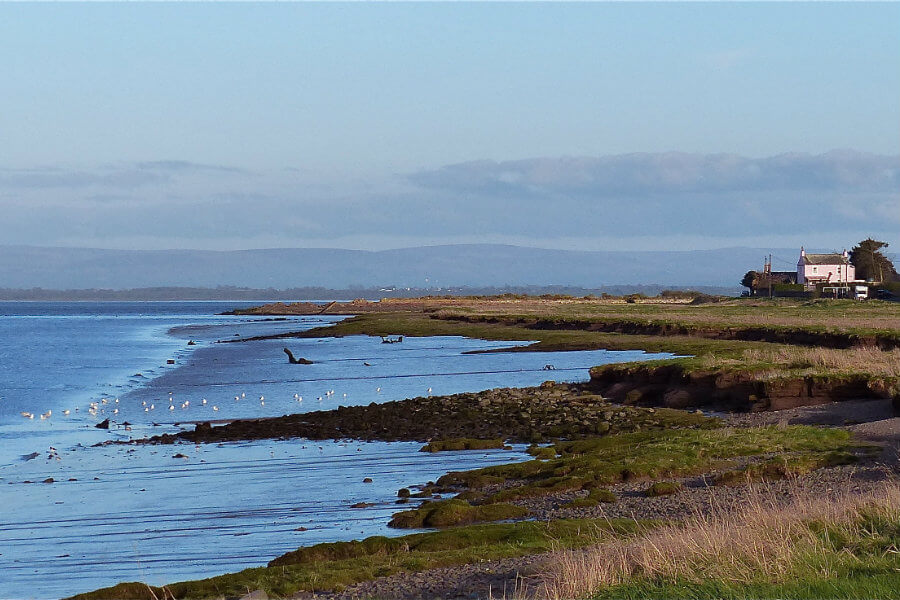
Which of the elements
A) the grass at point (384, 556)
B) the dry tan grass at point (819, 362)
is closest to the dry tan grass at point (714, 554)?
the grass at point (384, 556)

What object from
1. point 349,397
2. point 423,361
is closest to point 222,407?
point 349,397

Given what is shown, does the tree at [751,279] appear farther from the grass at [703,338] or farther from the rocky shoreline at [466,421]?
A: the rocky shoreline at [466,421]

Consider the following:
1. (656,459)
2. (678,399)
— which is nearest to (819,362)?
(678,399)

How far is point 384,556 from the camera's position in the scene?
1395 centimetres

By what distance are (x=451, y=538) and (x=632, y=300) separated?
148374 mm

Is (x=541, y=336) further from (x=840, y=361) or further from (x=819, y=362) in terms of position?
(x=840, y=361)

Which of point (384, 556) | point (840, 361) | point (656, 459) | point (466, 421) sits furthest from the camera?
point (840, 361)

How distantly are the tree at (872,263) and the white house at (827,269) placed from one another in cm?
159

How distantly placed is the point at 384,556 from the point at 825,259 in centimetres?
13010

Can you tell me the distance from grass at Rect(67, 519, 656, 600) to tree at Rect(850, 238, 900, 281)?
126 metres

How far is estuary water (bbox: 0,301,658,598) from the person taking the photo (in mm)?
15914

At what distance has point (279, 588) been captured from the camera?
12.5 meters

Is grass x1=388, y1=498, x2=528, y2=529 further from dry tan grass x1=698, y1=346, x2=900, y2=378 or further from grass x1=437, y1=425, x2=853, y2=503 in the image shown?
dry tan grass x1=698, y1=346, x2=900, y2=378

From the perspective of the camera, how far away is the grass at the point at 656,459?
1948 centimetres
